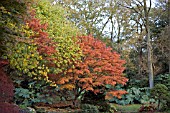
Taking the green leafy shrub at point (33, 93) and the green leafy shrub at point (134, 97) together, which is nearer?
the green leafy shrub at point (33, 93)

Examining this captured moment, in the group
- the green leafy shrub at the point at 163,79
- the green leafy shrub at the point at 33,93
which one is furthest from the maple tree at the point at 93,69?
the green leafy shrub at the point at 163,79

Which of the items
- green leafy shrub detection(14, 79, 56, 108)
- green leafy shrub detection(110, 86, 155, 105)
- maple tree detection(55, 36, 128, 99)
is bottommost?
green leafy shrub detection(110, 86, 155, 105)

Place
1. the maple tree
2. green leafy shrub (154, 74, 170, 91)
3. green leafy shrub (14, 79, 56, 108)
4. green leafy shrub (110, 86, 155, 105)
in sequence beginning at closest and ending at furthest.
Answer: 1. the maple tree
2. green leafy shrub (14, 79, 56, 108)
3. green leafy shrub (110, 86, 155, 105)
4. green leafy shrub (154, 74, 170, 91)

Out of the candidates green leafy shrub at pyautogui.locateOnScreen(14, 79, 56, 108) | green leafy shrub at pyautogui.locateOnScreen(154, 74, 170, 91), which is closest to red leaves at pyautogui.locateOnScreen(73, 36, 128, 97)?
green leafy shrub at pyautogui.locateOnScreen(14, 79, 56, 108)

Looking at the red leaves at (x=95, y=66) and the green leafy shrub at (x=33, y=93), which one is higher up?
the red leaves at (x=95, y=66)

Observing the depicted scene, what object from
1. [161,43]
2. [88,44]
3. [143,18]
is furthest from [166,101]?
[143,18]

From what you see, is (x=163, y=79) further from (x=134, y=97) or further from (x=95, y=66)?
(x=95, y=66)

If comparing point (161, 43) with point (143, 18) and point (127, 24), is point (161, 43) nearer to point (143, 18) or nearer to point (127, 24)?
point (143, 18)

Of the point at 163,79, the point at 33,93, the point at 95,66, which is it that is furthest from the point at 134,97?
the point at 95,66

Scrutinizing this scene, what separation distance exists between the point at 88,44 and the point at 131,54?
9.96 m

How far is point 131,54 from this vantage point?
20406 mm

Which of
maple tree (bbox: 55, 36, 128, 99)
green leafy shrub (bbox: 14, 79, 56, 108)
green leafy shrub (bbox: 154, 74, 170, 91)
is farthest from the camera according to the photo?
green leafy shrub (bbox: 154, 74, 170, 91)

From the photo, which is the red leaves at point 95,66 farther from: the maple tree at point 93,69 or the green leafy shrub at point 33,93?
the green leafy shrub at point 33,93

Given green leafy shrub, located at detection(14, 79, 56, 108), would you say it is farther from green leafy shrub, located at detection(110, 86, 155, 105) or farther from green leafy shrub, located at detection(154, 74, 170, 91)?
green leafy shrub, located at detection(154, 74, 170, 91)
